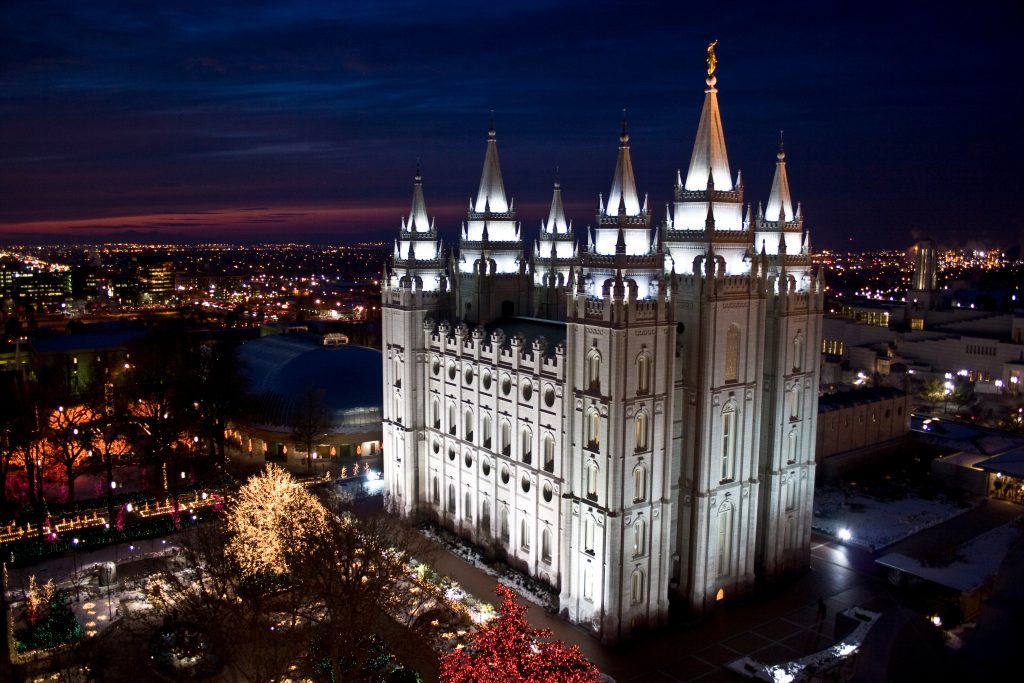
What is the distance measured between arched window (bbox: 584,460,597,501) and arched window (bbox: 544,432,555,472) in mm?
3462

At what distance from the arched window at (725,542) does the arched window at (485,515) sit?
13.8m

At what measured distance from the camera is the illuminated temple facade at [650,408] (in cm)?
3678

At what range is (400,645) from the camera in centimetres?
2922

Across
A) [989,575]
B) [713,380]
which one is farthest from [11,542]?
[989,575]

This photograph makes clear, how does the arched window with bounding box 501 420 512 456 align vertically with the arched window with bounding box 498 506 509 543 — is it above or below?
above

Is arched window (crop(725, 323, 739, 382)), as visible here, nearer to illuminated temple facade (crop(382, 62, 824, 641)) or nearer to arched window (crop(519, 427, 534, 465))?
illuminated temple facade (crop(382, 62, 824, 641))

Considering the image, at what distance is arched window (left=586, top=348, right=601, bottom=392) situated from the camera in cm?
3697

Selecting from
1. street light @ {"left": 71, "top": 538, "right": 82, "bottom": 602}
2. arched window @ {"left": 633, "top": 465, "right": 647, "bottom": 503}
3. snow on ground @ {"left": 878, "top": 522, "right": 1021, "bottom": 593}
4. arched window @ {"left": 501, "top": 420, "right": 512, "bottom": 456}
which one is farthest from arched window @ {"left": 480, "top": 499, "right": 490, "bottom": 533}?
snow on ground @ {"left": 878, "top": 522, "right": 1021, "bottom": 593}

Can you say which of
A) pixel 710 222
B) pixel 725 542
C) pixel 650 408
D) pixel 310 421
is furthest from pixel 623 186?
pixel 310 421

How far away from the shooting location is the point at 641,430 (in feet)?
122

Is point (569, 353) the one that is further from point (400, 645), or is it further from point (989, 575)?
point (989, 575)

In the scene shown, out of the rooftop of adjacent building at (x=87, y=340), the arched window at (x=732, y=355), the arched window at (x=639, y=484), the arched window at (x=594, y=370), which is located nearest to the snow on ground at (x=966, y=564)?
the arched window at (x=732, y=355)

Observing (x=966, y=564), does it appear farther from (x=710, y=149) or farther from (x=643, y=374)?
(x=710, y=149)

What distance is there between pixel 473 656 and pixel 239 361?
47.8 meters
